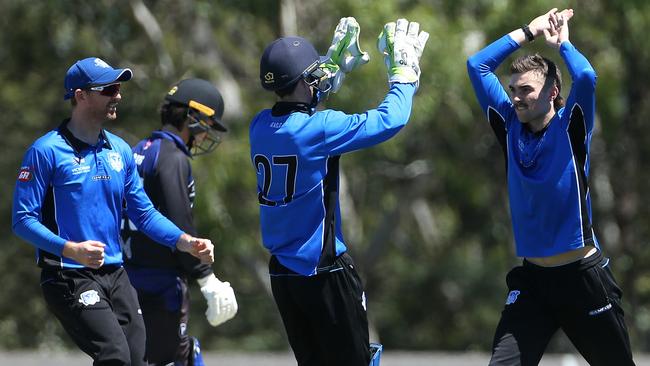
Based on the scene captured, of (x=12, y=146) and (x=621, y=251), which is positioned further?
(x=12, y=146)

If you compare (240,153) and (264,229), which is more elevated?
(264,229)

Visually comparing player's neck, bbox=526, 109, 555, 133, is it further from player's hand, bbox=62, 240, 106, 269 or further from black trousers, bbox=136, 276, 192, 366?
black trousers, bbox=136, 276, 192, 366

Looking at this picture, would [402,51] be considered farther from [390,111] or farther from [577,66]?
[577,66]

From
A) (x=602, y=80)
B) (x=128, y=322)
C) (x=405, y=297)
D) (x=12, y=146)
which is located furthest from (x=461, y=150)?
(x=128, y=322)

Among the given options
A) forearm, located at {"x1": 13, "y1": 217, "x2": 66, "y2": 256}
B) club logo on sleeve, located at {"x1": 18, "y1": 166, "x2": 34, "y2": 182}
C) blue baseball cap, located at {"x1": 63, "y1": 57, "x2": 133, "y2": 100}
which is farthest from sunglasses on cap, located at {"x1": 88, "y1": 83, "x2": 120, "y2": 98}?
forearm, located at {"x1": 13, "y1": 217, "x2": 66, "y2": 256}

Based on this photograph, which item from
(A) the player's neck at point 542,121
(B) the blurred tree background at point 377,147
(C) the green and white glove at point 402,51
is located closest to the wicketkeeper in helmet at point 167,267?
(C) the green and white glove at point 402,51

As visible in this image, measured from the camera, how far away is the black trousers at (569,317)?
5.91m

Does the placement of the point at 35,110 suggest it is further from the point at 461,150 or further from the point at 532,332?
the point at 532,332

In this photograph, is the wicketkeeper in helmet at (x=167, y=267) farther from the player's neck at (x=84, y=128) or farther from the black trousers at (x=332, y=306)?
the black trousers at (x=332, y=306)

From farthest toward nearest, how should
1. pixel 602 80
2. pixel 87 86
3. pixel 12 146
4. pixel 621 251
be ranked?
pixel 12 146 → pixel 621 251 → pixel 602 80 → pixel 87 86

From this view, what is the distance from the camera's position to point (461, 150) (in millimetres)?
19219

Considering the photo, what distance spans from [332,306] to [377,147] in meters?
11.2

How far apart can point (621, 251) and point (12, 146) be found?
429 inches

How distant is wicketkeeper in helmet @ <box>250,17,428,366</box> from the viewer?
19.2ft
